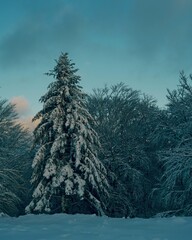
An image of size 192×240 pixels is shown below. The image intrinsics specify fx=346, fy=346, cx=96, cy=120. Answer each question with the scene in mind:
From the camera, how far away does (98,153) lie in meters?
24.3

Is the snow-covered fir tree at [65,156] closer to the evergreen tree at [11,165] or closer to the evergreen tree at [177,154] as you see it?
the evergreen tree at [177,154]

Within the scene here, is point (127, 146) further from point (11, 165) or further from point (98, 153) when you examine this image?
point (11, 165)

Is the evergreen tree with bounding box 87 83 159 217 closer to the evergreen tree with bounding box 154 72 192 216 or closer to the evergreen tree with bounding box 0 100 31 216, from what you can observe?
the evergreen tree with bounding box 154 72 192 216

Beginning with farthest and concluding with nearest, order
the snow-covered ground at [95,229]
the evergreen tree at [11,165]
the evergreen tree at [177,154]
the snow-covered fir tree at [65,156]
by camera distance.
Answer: the evergreen tree at [11,165] < the evergreen tree at [177,154] < the snow-covered fir tree at [65,156] < the snow-covered ground at [95,229]

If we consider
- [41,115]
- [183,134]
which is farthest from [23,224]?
[183,134]

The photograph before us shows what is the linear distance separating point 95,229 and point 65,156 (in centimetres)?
1068

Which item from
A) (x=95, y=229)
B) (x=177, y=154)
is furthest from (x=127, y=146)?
(x=95, y=229)

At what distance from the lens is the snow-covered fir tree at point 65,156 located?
1727cm

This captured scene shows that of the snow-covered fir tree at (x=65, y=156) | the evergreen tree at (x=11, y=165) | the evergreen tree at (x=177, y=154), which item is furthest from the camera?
the evergreen tree at (x=11, y=165)

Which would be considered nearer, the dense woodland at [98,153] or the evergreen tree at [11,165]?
the dense woodland at [98,153]

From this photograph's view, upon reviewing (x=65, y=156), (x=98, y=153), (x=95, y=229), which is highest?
(x=98, y=153)

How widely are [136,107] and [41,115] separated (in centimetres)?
1185

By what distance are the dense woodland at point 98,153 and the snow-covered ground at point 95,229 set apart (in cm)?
771

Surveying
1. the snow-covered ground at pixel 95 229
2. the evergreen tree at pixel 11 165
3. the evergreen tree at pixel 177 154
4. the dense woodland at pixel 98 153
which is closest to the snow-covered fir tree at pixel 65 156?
the dense woodland at pixel 98 153
